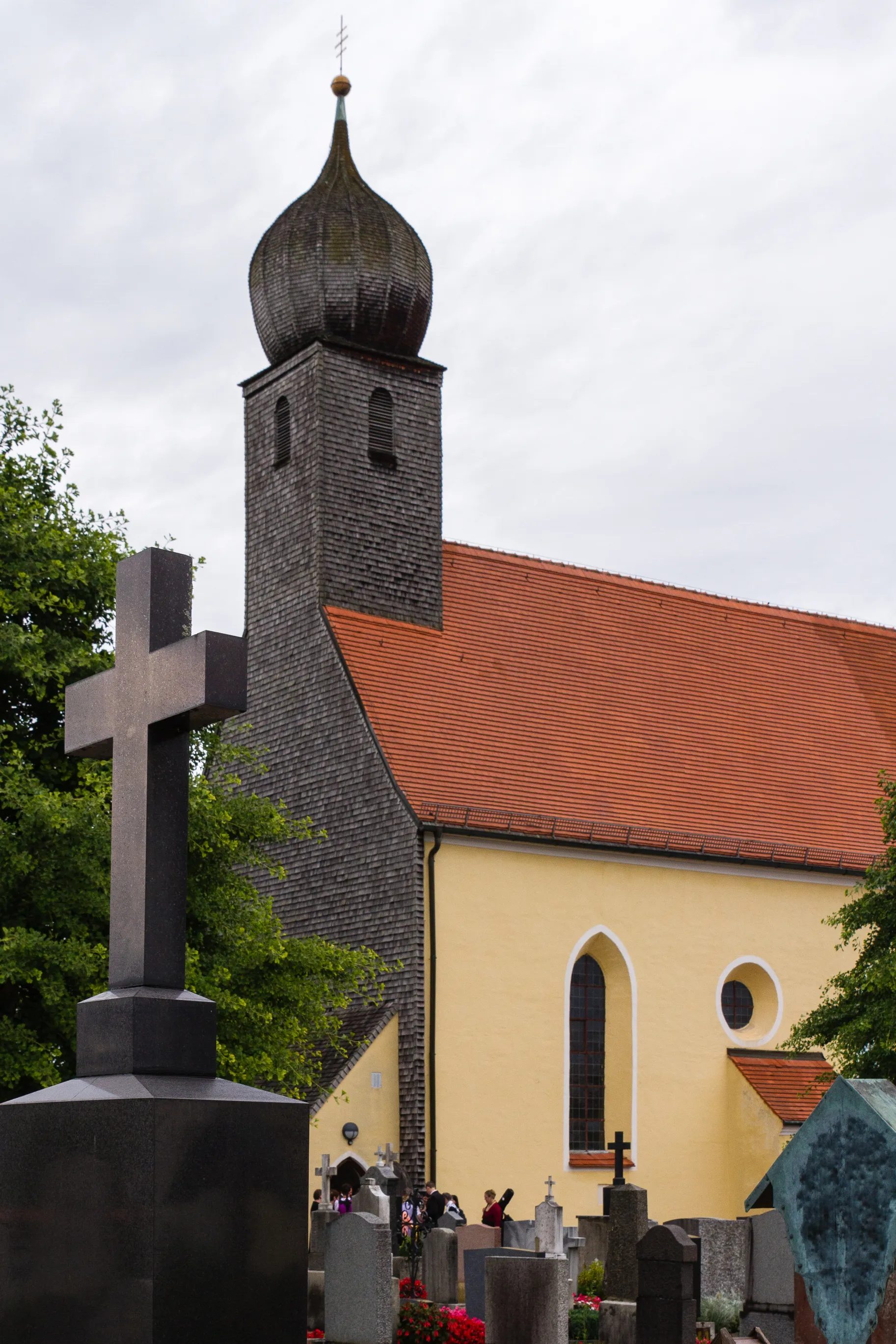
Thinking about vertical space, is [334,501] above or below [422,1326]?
above

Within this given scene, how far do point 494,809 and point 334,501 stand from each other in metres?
4.85

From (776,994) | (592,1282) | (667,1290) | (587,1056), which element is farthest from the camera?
(776,994)

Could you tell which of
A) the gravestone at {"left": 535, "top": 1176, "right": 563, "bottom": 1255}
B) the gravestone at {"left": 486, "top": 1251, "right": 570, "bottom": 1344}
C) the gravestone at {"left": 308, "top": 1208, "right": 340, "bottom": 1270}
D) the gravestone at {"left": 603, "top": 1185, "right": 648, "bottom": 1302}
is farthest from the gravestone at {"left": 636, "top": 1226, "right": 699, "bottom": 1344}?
the gravestone at {"left": 535, "top": 1176, "right": 563, "bottom": 1255}

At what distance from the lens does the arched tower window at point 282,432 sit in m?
24.4

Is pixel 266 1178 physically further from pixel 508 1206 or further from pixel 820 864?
pixel 820 864

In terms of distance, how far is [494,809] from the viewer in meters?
21.8

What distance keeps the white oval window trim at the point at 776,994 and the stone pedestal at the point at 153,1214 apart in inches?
718

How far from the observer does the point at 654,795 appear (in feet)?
78.5

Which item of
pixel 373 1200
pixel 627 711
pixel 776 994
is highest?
pixel 627 711

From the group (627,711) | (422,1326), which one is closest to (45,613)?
(422,1326)

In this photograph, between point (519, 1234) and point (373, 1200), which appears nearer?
point (373, 1200)

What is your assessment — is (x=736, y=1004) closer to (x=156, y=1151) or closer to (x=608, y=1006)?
(x=608, y=1006)

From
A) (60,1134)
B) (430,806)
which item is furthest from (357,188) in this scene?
(60,1134)

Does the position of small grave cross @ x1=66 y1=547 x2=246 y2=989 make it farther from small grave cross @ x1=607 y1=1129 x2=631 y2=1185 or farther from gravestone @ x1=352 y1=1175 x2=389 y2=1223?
small grave cross @ x1=607 y1=1129 x2=631 y2=1185
